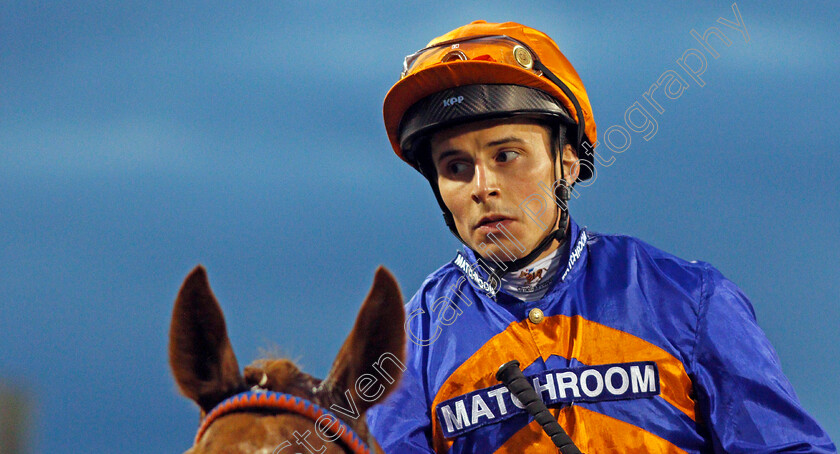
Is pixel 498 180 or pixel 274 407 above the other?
pixel 498 180

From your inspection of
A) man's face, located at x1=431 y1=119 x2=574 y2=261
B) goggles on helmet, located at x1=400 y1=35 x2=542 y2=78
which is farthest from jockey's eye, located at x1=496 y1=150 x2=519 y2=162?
goggles on helmet, located at x1=400 y1=35 x2=542 y2=78

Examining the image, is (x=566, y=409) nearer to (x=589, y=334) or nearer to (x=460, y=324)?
(x=589, y=334)

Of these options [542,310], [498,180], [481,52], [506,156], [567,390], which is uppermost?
[481,52]

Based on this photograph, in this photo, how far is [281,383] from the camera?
1715 millimetres

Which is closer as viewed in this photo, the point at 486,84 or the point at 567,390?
the point at 567,390

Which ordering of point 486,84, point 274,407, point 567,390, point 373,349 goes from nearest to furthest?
1. point 274,407
2. point 373,349
3. point 567,390
4. point 486,84

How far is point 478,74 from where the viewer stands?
3.00 metres

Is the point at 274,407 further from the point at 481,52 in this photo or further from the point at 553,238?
the point at 481,52

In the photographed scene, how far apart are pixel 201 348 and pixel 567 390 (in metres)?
1.47

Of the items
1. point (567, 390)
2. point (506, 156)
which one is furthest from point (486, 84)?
point (567, 390)

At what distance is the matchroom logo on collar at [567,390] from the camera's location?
105 inches

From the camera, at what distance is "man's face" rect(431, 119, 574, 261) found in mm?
2938

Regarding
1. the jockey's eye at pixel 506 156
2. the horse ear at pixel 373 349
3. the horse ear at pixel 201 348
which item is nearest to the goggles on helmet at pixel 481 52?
the jockey's eye at pixel 506 156

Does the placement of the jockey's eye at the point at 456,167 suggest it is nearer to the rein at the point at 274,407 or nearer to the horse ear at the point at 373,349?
the horse ear at the point at 373,349
